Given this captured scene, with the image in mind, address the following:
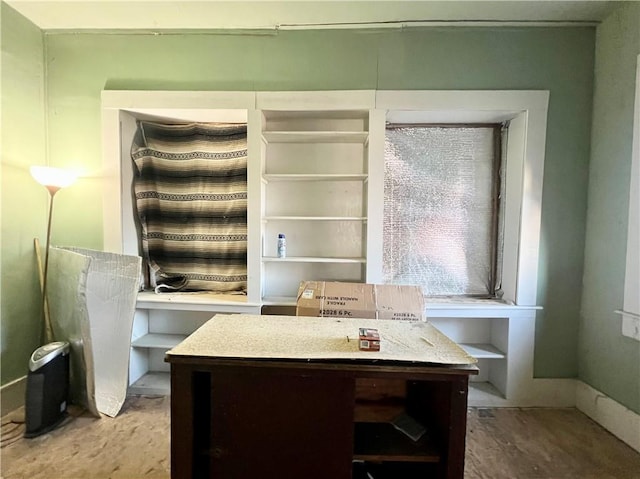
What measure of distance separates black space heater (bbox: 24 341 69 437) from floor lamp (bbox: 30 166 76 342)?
1.40 feet

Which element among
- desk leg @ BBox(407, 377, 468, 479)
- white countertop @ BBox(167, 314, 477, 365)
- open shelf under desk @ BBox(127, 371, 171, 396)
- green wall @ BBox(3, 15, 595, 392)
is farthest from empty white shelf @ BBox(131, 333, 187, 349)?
desk leg @ BBox(407, 377, 468, 479)

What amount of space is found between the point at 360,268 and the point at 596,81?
7.07 feet

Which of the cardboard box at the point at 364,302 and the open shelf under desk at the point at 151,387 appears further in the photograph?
the open shelf under desk at the point at 151,387

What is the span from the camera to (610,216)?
2074mm

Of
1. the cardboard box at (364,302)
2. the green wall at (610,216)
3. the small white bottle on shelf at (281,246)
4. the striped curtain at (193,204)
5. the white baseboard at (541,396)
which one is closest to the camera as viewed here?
the cardboard box at (364,302)

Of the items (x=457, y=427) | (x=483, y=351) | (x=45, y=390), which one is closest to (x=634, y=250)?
(x=483, y=351)

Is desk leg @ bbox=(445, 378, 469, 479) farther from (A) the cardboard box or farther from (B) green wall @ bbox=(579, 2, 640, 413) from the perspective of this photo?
(B) green wall @ bbox=(579, 2, 640, 413)

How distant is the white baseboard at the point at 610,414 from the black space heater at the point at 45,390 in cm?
349

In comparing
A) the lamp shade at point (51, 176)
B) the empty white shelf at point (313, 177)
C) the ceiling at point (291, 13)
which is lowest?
the lamp shade at point (51, 176)

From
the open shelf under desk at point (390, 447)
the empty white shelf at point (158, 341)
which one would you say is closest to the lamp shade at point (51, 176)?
the empty white shelf at point (158, 341)

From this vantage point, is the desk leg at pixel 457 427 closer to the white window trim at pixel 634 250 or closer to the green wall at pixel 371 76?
the white window trim at pixel 634 250

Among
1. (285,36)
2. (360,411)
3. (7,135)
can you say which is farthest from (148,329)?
(285,36)

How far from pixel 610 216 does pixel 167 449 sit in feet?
10.2

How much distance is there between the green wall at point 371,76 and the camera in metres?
2.26
